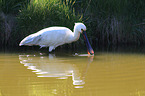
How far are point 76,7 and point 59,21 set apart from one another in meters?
2.32

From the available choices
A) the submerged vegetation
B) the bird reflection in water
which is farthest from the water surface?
the submerged vegetation

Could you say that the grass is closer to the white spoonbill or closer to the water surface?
the white spoonbill

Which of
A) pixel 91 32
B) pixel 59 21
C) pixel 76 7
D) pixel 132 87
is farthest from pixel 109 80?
pixel 76 7

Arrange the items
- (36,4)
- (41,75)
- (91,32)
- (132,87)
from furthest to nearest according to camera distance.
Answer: (91,32) < (36,4) < (41,75) < (132,87)

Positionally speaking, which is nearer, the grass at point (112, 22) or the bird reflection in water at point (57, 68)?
the bird reflection in water at point (57, 68)

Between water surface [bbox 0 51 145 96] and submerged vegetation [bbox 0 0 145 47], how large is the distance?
3348 mm

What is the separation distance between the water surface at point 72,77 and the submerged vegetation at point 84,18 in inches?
132

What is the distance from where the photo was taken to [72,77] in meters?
6.48

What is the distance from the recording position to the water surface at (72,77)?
17.3ft

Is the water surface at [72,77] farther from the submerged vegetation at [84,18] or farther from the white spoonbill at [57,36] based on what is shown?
the submerged vegetation at [84,18]

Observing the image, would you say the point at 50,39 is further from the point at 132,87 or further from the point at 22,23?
the point at 132,87

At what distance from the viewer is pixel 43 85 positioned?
5637mm

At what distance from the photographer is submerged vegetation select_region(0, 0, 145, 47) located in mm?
12359

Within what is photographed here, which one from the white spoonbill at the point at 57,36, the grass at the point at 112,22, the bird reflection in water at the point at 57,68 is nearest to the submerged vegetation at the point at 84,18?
the grass at the point at 112,22
